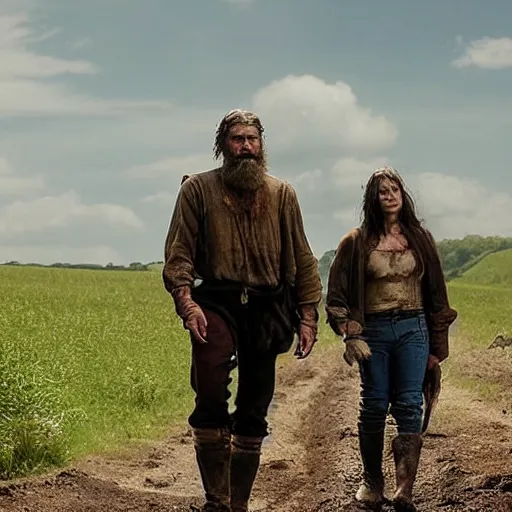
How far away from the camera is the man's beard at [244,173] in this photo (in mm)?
6578

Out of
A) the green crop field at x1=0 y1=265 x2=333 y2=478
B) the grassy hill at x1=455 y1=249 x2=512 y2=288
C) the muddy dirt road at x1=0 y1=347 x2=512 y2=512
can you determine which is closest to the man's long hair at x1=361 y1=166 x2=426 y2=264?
the muddy dirt road at x1=0 y1=347 x2=512 y2=512

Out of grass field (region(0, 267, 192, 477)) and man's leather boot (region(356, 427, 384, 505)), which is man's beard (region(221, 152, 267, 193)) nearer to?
man's leather boot (region(356, 427, 384, 505))

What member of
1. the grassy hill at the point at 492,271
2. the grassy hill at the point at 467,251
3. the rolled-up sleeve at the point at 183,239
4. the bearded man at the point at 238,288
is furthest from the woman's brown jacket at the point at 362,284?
the grassy hill at the point at 467,251

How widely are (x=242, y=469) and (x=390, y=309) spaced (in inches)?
54.7

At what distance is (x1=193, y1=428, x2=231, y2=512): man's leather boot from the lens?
6570 mm

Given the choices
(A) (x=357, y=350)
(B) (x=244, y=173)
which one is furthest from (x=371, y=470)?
(B) (x=244, y=173)

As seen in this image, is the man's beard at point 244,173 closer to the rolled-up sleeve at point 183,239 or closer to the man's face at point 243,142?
the man's face at point 243,142

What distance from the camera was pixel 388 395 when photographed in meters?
7.27

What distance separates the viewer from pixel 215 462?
6.59 meters

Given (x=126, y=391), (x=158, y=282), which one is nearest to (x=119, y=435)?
(x=126, y=391)

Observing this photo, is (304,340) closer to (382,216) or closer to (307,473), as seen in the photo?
(382,216)

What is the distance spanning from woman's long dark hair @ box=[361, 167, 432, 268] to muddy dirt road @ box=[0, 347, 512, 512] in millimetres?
1744

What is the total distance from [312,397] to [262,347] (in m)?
9.80

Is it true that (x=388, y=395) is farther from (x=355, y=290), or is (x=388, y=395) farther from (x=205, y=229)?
(x=205, y=229)
